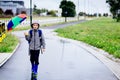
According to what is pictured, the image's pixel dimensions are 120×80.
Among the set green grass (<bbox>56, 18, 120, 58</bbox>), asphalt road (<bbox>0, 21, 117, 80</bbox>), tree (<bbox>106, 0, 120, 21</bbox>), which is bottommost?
green grass (<bbox>56, 18, 120, 58</bbox>)

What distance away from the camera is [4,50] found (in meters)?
18.4

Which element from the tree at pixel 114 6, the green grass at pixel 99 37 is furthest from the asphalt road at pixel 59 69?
the tree at pixel 114 6

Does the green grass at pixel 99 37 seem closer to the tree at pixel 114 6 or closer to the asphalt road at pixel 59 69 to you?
the asphalt road at pixel 59 69

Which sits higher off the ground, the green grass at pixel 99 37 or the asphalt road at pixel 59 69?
the asphalt road at pixel 59 69

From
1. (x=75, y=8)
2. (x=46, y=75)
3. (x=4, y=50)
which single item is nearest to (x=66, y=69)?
(x=46, y=75)

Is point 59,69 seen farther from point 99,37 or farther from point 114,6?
point 114,6

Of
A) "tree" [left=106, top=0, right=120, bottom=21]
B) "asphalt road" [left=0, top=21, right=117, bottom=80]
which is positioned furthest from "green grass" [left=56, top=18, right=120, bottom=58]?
"tree" [left=106, top=0, right=120, bottom=21]

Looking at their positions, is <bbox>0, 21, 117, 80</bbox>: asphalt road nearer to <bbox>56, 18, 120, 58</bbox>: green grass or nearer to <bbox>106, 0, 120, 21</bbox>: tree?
<bbox>56, 18, 120, 58</bbox>: green grass

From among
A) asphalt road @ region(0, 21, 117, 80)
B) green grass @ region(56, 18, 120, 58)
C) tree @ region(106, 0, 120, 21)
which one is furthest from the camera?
tree @ region(106, 0, 120, 21)

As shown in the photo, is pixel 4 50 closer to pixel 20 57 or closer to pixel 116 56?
pixel 20 57

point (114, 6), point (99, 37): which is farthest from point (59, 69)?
point (114, 6)

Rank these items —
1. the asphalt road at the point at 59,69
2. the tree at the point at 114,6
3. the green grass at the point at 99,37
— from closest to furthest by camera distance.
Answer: the asphalt road at the point at 59,69 → the green grass at the point at 99,37 → the tree at the point at 114,6

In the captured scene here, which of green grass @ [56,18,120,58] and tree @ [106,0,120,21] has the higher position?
tree @ [106,0,120,21]

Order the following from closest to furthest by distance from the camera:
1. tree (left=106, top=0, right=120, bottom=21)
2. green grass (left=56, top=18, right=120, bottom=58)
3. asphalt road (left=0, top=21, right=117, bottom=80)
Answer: asphalt road (left=0, top=21, right=117, bottom=80) → green grass (left=56, top=18, right=120, bottom=58) → tree (left=106, top=0, right=120, bottom=21)
